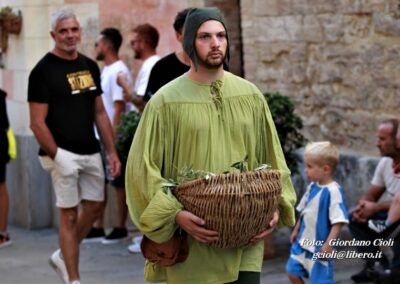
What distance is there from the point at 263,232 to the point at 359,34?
4.16m

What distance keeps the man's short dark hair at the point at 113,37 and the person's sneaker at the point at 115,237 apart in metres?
1.67

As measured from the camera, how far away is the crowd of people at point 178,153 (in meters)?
4.63

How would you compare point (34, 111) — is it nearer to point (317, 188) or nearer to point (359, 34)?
point (317, 188)

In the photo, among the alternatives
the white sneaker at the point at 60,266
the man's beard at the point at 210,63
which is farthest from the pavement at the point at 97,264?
the man's beard at the point at 210,63

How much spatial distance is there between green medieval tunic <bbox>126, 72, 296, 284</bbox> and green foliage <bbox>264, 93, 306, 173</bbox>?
3.10 meters

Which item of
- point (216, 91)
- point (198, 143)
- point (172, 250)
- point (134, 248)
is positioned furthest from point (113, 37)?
point (172, 250)

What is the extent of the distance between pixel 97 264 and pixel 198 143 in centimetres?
418

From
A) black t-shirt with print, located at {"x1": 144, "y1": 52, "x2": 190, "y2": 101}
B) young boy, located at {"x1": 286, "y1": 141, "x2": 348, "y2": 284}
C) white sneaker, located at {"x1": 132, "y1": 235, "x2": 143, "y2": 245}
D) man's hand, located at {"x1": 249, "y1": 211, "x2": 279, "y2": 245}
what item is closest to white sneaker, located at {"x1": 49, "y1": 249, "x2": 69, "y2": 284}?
black t-shirt with print, located at {"x1": 144, "y1": 52, "x2": 190, "y2": 101}

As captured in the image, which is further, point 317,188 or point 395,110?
point 395,110

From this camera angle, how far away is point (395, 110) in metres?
8.19

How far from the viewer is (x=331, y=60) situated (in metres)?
8.76

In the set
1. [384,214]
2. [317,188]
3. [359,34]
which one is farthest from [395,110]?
[317,188]

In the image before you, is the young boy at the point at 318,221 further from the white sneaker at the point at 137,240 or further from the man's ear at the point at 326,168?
the white sneaker at the point at 137,240

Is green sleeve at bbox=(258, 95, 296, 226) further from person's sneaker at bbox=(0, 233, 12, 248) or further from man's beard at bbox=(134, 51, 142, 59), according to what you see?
person's sneaker at bbox=(0, 233, 12, 248)
